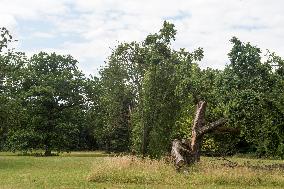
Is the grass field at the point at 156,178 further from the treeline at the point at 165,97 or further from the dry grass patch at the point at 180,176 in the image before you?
the treeline at the point at 165,97

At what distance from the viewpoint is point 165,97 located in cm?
3409

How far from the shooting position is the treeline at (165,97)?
28547 millimetres

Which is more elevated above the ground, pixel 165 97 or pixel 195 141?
pixel 165 97

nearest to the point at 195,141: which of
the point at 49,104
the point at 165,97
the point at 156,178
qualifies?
the point at 165,97

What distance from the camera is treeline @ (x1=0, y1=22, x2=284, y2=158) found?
2855 cm

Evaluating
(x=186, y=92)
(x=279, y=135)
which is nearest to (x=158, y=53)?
(x=186, y=92)

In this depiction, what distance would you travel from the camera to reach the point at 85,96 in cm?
6994

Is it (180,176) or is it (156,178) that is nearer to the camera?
(156,178)

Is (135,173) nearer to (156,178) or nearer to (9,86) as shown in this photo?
(156,178)

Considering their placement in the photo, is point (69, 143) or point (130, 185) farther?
point (69, 143)

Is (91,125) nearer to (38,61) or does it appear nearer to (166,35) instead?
(38,61)

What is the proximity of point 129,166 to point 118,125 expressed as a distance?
152ft

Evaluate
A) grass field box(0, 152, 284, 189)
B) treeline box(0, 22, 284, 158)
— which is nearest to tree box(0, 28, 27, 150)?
treeline box(0, 22, 284, 158)

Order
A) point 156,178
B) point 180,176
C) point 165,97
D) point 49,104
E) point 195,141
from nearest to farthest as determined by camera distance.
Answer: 1. point 156,178
2. point 180,176
3. point 195,141
4. point 165,97
5. point 49,104
